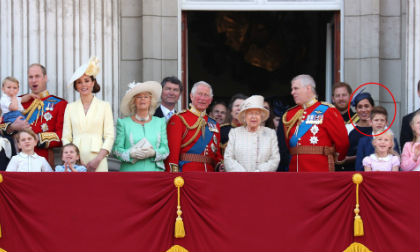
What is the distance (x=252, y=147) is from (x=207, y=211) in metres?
0.99

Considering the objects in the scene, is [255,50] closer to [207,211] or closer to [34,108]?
[34,108]

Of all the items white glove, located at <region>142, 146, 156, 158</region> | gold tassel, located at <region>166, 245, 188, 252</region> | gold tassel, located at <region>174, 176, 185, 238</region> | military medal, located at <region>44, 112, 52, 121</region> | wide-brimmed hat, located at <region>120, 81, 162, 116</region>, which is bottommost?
gold tassel, located at <region>166, 245, 188, 252</region>

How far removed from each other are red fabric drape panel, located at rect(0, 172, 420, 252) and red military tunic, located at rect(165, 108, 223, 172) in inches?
35.5

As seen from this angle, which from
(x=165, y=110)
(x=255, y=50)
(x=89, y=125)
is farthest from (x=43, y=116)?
(x=255, y=50)

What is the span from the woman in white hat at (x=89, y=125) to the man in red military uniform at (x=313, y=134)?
6.22 feet

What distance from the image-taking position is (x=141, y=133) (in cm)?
1010

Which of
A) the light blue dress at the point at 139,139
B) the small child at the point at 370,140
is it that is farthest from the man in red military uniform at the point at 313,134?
the light blue dress at the point at 139,139

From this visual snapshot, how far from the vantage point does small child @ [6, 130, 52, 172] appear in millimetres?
9823

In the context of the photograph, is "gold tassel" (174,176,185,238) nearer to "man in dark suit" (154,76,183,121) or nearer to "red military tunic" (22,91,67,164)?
"red military tunic" (22,91,67,164)

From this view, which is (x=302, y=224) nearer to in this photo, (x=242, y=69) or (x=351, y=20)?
(x=351, y=20)

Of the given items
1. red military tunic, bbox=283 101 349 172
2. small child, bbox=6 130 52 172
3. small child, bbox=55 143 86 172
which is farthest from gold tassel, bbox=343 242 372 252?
small child, bbox=6 130 52 172

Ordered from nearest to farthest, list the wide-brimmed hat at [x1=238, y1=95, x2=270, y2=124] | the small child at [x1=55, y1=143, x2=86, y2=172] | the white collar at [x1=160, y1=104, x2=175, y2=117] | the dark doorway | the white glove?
1. the small child at [x1=55, y1=143, x2=86, y2=172]
2. the white glove
3. the wide-brimmed hat at [x1=238, y1=95, x2=270, y2=124]
4. the white collar at [x1=160, y1=104, x2=175, y2=117]
5. the dark doorway

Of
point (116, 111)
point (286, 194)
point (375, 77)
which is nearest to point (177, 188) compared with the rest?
point (286, 194)

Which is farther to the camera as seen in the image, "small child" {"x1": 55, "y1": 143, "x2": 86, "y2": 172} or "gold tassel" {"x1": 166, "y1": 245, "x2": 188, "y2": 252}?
"small child" {"x1": 55, "y1": 143, "x2": 86, "y2": 172}
